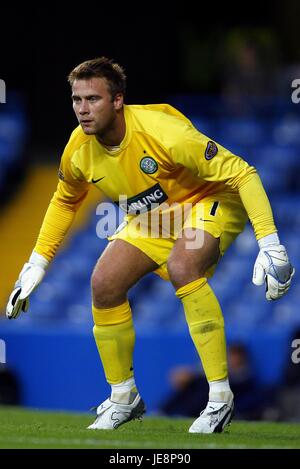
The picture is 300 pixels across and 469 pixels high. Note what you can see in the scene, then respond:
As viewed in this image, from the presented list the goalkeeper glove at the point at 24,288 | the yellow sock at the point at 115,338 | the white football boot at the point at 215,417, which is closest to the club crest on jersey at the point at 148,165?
the yellow sock at the point at 115,338

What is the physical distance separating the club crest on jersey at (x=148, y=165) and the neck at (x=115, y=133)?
0.58 ft

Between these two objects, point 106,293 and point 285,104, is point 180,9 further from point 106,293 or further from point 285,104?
point 106,293

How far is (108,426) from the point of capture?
7.71 m

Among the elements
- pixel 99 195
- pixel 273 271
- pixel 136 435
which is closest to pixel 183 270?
pixel 273 271

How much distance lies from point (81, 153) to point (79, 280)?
7.16 metres

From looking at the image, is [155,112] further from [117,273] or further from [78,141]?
[117,273]

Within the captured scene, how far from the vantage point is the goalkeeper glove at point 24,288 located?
7758 mm

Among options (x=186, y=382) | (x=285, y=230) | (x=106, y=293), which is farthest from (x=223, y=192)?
(x=285, y=230)

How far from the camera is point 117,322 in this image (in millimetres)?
7730

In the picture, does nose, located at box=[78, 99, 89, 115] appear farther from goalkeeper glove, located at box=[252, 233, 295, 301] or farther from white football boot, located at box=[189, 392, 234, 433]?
white football boot, located at box=[189, 392, 234, 433]

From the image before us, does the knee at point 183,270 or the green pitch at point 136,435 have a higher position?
the knee at point 183,270

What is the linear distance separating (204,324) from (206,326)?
2 centimetres

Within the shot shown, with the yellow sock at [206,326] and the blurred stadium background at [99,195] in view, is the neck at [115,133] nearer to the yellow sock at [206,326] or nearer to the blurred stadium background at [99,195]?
the yellow sock at [206,326]

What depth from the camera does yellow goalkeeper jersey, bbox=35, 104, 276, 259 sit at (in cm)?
739
